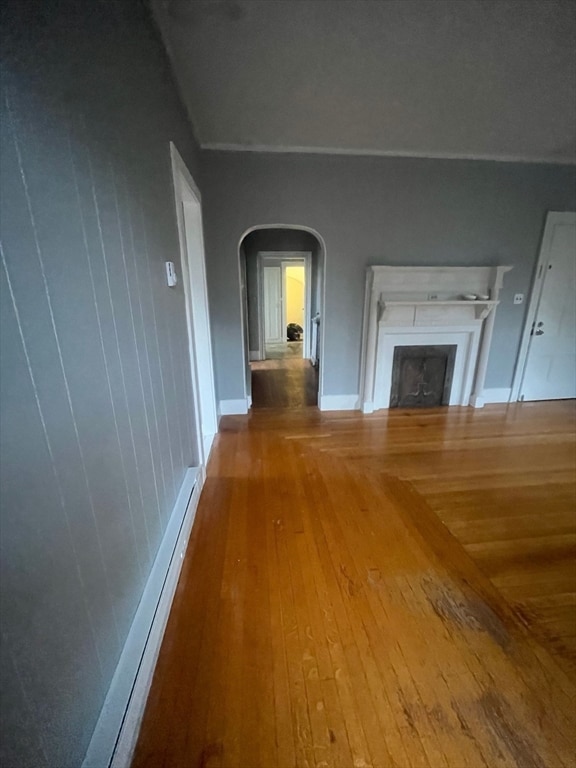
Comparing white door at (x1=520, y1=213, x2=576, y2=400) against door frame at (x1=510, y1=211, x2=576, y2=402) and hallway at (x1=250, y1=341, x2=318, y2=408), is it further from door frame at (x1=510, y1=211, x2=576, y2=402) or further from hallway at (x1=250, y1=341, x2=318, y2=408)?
hallway at (x1=250, y1=341, x2=318, y2=408)

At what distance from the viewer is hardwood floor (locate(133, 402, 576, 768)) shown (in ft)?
3.46

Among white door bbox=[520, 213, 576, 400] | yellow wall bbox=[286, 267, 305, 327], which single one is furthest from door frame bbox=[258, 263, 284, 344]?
white door bbox=[520, 213, 576, 400]

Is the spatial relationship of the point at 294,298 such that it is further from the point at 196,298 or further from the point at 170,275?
the point at 170,275

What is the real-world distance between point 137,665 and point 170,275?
1.58m

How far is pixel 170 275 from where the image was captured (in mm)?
1702

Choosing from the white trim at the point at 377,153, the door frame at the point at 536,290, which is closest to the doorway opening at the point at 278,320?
the white trim at the point at 377,153

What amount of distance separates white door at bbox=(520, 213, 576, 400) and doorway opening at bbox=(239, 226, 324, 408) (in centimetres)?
254

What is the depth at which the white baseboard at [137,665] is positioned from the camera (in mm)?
841

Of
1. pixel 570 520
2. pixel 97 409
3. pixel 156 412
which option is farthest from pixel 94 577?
pixel 570 520

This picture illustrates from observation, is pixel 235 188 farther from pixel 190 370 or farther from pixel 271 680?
pixel 271 680

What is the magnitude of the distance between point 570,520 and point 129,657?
8.03 feet

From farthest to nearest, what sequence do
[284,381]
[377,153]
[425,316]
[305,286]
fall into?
[305,286]
[284,381]
[425,316]
[377,153]

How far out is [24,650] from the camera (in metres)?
0.60

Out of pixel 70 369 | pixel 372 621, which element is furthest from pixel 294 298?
Answer: pixel 70 369
